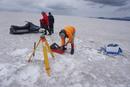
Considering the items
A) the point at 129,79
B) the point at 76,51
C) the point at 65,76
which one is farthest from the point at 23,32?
the point at 129,79

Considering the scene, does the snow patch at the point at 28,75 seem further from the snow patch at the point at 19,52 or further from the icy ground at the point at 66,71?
the snow patch at the point at 19,52

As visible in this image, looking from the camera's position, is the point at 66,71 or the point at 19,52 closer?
the point at 66,71

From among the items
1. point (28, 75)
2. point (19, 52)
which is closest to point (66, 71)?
point (28, 75)

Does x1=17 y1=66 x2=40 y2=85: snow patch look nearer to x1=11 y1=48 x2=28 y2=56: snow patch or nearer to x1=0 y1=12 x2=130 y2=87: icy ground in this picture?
x1=0 y1=12 x2=130 y2=87: icy ground

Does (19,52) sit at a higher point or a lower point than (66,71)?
higher

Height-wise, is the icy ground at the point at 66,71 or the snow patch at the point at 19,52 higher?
the snow patch at the point at 19,52

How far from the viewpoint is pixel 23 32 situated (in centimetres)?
1516

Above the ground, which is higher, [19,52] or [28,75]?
[19,52]

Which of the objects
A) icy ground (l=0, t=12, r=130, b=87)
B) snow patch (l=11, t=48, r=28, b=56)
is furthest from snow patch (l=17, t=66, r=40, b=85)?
snow patch (l=11, t=48, r=28, b=56)

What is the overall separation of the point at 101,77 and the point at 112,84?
55 cm

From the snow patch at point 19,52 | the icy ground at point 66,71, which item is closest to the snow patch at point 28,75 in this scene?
the icy ground at point 66,71

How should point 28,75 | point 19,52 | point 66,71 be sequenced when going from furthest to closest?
point 19,52 < point 66,71 < point 28,75

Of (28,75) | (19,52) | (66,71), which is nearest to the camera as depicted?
(28,75)

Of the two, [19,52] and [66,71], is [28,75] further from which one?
[19,52]
